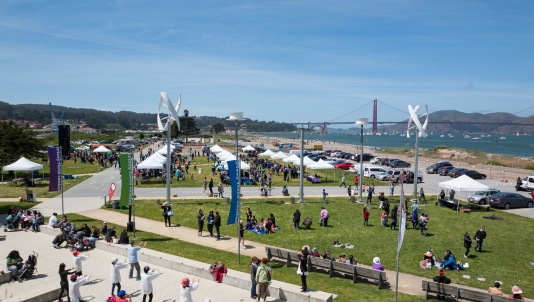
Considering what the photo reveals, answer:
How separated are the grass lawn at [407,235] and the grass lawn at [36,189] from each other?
8.81m

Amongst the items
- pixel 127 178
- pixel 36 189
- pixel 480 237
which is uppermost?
pixel 127 178

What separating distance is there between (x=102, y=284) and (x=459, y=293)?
11.2 m

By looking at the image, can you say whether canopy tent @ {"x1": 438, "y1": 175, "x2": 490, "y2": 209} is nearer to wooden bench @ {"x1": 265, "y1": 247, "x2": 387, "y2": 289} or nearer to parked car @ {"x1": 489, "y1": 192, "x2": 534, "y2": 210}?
parked car @ {"x1": 489, "y1": 192, "x2": 534, "y2": 210}

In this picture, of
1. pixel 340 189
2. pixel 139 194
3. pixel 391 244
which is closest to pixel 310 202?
pixel 340 189

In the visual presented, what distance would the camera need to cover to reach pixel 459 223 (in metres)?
22.8

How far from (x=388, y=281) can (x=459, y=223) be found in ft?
36.4

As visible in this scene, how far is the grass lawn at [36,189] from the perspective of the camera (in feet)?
99.7

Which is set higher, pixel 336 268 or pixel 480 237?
pixel 480 237

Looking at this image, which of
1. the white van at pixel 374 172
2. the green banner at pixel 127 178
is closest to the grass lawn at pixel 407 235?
the green banner at pixel 127 178

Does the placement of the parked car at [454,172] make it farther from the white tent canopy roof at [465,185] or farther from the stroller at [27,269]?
the stroller at [27,269]

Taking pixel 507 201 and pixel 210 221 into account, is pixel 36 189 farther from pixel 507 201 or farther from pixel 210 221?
pixel 507 201

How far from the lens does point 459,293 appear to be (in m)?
12.0

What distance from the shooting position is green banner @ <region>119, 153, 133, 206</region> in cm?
1888

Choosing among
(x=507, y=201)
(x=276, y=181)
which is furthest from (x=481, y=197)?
(x=276, y=181)
